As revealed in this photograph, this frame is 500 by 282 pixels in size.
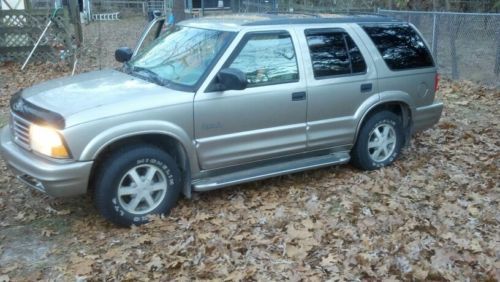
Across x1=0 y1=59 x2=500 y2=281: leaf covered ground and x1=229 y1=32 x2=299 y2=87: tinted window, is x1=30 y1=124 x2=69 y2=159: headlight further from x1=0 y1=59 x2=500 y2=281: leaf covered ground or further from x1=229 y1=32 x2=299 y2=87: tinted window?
x1=229 y1=32 x2=299 y2=87: tinted window

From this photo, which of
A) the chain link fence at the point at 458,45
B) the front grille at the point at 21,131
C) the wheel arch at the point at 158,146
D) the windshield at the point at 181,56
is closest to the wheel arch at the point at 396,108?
the windshield at the point at 181,56

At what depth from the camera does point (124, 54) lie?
6055 mm

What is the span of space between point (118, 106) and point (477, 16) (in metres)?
9.03

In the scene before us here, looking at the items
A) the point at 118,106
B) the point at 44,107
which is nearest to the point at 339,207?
the point at 118,106

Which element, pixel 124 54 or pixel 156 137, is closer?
pixel 156 137

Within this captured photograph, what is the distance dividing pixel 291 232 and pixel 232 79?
4.70 feet

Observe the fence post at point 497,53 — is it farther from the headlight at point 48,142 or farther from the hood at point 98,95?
the headlight at point 48,142

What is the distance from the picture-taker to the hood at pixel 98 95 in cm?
424

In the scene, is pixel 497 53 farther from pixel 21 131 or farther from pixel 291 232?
pixel 21 131

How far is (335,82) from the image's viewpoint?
5.39 metres

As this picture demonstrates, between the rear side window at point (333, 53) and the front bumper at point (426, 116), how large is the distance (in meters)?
1.07

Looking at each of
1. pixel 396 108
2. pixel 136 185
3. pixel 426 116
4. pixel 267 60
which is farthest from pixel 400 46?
pixel 136 185

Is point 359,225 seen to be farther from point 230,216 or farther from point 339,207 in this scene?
point 230,216

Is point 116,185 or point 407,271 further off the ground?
point 116,185
